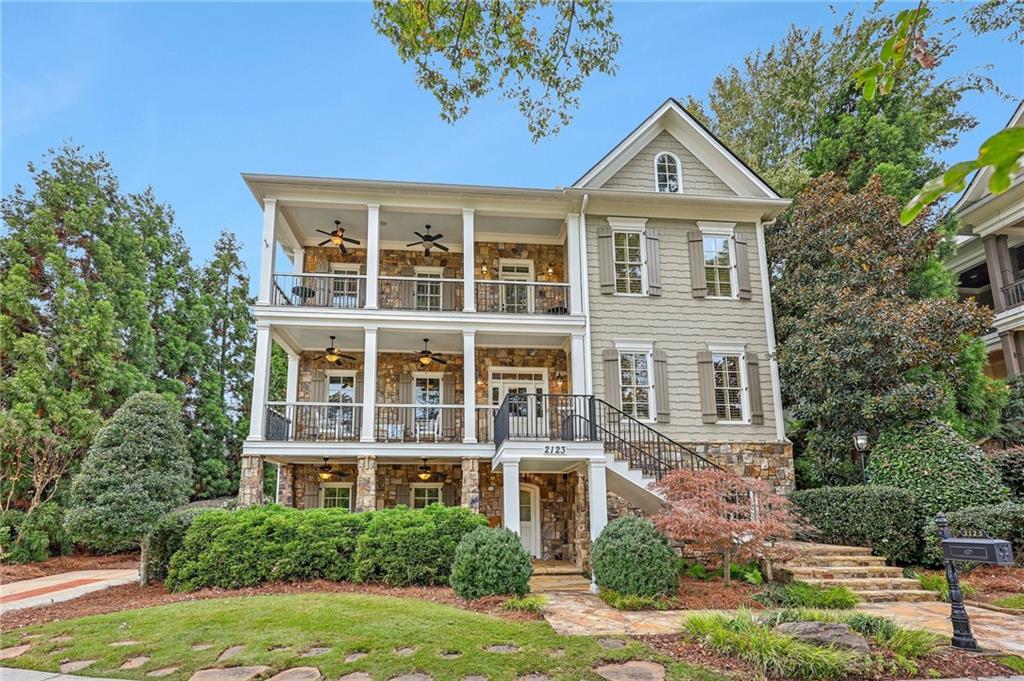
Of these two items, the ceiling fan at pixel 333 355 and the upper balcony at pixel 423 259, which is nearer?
the upper balcony at pixel 423 259

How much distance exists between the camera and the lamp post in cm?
1261

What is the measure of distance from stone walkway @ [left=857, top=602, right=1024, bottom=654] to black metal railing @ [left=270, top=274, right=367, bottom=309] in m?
11.6

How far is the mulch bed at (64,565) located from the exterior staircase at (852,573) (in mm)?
15089

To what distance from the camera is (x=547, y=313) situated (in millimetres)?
15547

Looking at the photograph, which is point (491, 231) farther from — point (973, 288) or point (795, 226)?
point (973, 288)

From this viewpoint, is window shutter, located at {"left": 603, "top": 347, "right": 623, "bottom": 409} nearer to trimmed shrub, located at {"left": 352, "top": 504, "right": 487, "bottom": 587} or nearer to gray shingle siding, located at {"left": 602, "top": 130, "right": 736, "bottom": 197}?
gray shingle siding, located at {"left": 602, "top": 130, "right": 736, "bottom": 197}

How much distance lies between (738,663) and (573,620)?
2.56 metres

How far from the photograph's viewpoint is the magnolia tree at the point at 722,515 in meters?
9.47

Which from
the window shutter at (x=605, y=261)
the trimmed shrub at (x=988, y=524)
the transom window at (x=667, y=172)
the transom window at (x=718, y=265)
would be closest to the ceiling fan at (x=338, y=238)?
the window shutter at (x=605, y=261)

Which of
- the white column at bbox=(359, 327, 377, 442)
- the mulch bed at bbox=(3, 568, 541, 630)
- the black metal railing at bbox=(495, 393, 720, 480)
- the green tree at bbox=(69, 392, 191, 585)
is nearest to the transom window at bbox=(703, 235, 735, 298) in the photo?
the black metal railing at bbox=(495, 393, 720, 480)

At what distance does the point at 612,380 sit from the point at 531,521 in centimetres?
389

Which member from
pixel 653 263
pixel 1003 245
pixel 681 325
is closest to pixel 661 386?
pixel 681 325

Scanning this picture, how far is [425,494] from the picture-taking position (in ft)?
50.8

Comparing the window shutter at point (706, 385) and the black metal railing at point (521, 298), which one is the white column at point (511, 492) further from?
the window shutter at point (706, 385)
